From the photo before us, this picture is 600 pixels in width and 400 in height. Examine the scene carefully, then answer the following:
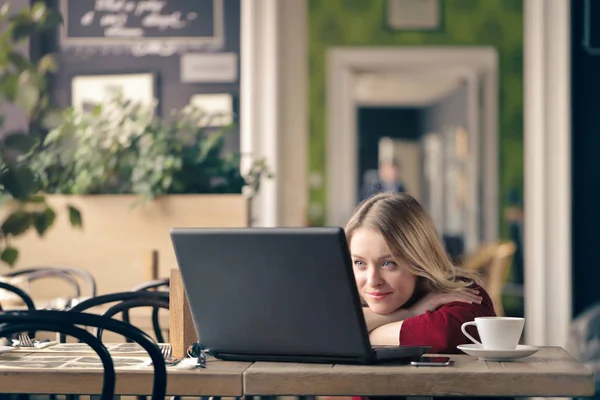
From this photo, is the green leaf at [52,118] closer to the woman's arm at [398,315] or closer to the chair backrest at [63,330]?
the chair backrest at [63,330]

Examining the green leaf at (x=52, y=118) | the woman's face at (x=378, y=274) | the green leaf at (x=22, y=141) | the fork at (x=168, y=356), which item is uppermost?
the green leaf at (x=52, y=118)

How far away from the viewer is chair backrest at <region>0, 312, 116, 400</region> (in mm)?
1430

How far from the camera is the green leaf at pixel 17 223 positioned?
0.91 metres

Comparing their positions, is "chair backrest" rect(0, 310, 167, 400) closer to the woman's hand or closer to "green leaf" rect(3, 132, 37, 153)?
"green leaf" rect(3, 132, 37, 153)

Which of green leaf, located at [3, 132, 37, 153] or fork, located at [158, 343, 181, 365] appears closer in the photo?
green leaf, located at [3, 132, 37, 153]

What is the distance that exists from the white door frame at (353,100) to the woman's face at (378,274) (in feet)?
22.7

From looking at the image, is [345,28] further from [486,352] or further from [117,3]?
[486,352]

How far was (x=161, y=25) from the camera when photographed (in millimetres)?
5051

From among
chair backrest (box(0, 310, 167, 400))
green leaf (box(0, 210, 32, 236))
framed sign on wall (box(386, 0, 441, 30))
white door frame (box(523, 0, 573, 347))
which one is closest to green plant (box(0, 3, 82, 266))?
green leaf (box(0, 210, 32, 236))

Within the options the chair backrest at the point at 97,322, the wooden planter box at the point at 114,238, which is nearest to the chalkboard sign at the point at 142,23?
the wooden planter box at the point at 114,238

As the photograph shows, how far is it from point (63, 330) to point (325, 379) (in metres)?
0.38

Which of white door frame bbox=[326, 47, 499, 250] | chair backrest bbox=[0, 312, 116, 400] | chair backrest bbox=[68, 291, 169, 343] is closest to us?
chair backrest bbox=[0, 312, 116, 400]

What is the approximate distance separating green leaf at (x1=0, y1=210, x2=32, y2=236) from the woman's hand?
1088 mm

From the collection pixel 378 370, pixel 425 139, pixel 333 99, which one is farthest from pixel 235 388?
pixel 425 139
